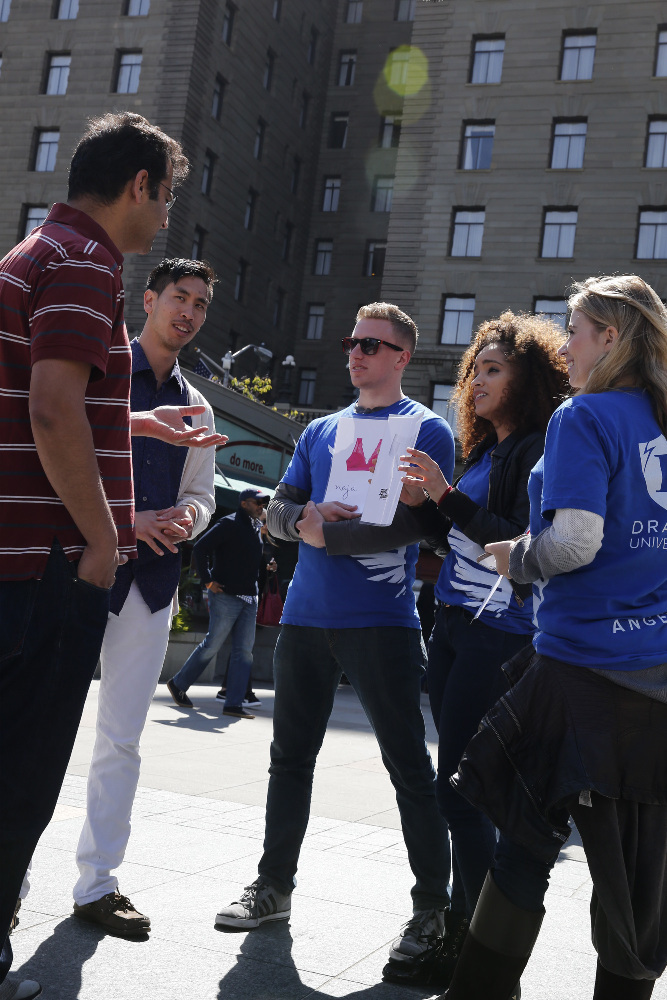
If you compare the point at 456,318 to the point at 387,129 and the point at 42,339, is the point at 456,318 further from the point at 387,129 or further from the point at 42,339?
the point at 42,339

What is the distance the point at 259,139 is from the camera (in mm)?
40938

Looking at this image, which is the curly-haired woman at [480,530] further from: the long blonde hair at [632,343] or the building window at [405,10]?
the building window at [405,10]

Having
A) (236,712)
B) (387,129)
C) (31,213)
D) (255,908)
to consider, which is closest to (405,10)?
(387,129)

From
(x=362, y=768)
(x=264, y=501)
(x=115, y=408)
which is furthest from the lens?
(x=264, y=501)

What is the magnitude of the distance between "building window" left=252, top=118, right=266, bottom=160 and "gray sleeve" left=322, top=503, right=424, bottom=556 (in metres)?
39.2

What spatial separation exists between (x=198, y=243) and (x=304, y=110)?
497 inches

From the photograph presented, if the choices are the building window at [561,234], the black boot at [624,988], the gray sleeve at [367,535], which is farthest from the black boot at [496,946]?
the building window at [561,234]

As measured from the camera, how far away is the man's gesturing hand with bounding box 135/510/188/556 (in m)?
3.76

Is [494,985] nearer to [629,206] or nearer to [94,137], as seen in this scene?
[94,137]

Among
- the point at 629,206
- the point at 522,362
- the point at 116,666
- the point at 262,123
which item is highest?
the point at 262,123

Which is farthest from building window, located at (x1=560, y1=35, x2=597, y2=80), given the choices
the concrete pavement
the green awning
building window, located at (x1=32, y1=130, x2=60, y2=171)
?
the concrete pavement

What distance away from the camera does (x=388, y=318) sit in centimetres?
419

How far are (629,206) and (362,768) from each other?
2808cm

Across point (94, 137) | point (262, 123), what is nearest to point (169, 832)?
point (94, 137)
